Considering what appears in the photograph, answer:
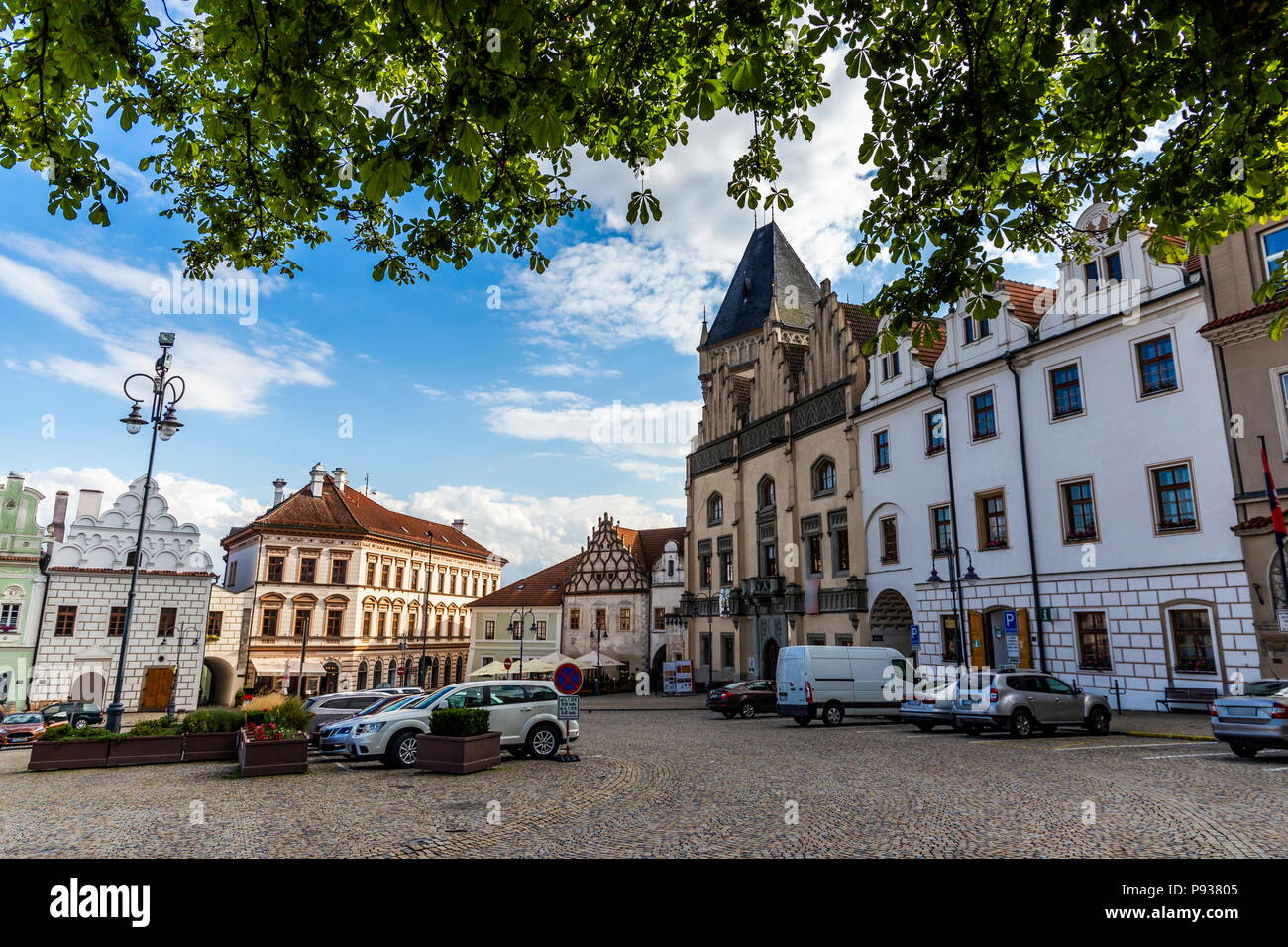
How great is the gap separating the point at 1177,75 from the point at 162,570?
155 feet

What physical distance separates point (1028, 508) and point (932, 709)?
903 centimetres

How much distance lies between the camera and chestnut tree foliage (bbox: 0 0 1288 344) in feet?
18.3

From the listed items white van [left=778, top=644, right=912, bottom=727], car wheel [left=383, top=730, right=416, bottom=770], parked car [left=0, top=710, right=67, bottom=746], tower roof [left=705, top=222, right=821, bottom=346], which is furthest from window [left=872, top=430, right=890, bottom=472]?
tower roof [left=705, top=222, right=821, bottom=346]

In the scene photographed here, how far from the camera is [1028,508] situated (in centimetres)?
2572

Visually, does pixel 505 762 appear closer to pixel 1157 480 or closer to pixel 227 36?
pixel 227 36

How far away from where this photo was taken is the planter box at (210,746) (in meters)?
16.1

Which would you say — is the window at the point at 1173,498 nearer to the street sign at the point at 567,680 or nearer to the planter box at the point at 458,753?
the street sign at the point at 567,680

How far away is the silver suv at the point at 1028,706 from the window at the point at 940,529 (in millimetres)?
10206

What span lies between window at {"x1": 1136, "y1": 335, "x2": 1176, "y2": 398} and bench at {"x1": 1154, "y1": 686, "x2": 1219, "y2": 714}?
825 cm

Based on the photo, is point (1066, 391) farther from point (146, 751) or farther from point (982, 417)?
point (146, 751)

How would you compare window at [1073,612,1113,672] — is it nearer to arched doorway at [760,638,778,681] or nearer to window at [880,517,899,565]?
window at [880,517,899,565]

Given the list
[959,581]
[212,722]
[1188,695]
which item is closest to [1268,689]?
[1188,695]

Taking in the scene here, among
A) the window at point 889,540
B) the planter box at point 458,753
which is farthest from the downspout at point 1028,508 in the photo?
the planter box at point 458,753
